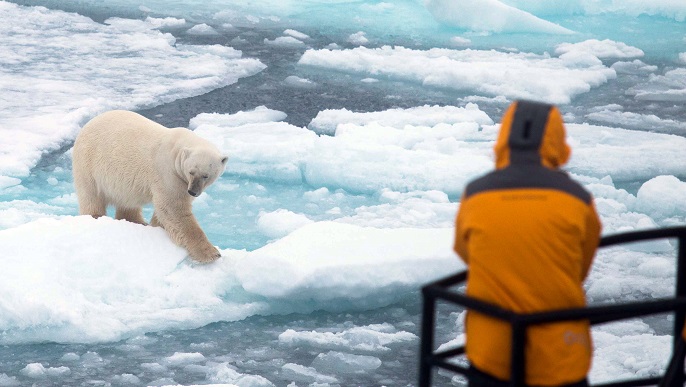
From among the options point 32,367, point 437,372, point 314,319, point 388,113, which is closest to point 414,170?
point 388,113

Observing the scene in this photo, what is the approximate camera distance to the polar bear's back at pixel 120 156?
153 inches

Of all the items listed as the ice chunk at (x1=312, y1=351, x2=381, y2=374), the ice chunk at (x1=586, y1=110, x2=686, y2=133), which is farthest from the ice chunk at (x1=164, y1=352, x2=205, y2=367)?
the ice chunk at (x1=586, y1=110, x2=686, y2=133)

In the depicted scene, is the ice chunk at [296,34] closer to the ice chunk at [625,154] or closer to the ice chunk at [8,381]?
the ice chunk at [625,154]

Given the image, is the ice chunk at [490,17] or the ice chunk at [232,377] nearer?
the ice chunk at [232,377]

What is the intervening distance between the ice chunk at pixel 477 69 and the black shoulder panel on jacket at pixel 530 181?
694 centimetres

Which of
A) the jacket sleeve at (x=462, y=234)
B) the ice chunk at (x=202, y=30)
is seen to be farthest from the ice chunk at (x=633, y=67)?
the jacket sleeve at (x=462, y=234)

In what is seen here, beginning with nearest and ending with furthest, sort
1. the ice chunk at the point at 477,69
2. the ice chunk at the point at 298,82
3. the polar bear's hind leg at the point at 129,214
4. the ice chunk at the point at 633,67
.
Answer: the polar bear's hind leg at the point at 129,214
the ice chunk at the point at 477,69
the ice chunk at the point at 298,82
the ice chunk at the point at 633,67

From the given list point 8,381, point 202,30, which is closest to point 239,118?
point 202,30

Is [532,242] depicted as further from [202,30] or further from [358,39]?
[202,30]

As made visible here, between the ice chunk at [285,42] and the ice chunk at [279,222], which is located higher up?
the ice chunk at [285,42]

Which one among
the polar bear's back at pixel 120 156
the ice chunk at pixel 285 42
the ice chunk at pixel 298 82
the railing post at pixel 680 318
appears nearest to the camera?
the railing post at pixel 680 318

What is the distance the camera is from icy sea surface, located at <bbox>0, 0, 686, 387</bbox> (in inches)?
137

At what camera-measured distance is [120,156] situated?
3.95 meters

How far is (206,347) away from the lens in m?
3.53
